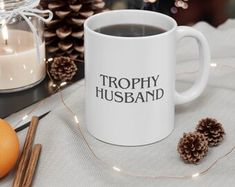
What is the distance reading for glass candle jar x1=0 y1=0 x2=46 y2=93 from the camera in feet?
2.04

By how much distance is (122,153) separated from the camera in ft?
1.72

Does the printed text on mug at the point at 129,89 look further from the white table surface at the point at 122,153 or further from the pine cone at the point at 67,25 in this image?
the pine cone at the point at 67,25

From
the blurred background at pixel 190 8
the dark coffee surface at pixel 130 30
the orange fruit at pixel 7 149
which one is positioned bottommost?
the blurred background at pixel 190 8

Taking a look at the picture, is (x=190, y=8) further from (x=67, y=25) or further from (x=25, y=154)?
(x=25, y=154)

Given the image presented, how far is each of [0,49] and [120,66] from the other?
21 centimetres

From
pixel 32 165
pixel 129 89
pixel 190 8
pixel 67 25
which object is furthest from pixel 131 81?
pixel 190 8

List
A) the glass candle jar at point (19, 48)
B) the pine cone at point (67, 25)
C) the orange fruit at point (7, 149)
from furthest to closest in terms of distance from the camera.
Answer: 1. the pine cone at point (67, 25)
2. the glass candle jar at point (19, 48)
3. the orange fruit at point (7, 149)

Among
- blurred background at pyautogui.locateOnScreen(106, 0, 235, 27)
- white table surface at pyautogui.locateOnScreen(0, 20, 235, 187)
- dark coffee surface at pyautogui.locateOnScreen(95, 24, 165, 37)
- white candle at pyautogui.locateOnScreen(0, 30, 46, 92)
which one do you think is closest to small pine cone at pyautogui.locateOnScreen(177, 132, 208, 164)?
white table surface at pyautogui.locateOnScreen(0, 20, 235, 187)

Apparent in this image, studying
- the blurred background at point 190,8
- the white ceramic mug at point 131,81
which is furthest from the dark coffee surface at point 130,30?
the blurred background at point 190,8

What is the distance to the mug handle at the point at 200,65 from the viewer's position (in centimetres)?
54

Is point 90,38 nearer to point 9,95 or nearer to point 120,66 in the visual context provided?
point 120,66

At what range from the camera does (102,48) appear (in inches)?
20.0

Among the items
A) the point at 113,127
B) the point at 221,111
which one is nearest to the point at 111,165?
the point at 113,127

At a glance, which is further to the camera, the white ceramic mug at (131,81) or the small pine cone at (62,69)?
the small pine cone at (62,69)
